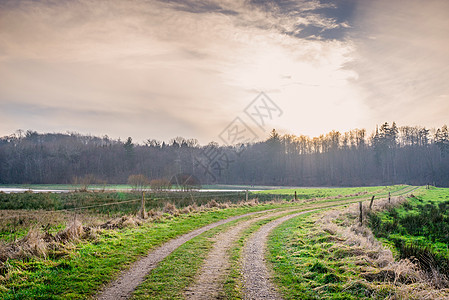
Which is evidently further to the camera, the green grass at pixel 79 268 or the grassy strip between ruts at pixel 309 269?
the grassy strip between ruts at pixel 309 269

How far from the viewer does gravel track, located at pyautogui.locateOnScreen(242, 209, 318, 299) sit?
5.68m

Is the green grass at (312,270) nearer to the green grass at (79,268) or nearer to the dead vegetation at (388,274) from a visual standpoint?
the dead vegetation at (388,274)

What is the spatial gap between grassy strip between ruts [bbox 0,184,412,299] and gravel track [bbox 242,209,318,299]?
11.2 ft

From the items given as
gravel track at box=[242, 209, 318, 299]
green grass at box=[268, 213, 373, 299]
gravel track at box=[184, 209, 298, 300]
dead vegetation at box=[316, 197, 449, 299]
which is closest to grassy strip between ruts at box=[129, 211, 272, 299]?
gravel track at box=[184, 209, 298, 300]

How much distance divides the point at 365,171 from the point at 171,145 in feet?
263

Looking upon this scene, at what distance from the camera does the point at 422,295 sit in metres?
5.44

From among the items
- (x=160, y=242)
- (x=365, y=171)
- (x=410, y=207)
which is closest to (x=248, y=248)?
(x=160, y=242)

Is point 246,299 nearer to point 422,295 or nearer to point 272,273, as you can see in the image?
point 272,273

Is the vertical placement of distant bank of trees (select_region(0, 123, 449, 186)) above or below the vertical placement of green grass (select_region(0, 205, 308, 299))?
above

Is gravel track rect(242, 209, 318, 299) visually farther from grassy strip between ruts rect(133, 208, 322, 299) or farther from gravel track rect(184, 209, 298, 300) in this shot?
grassy strip between ruts rect(133, 208, 322, 299)

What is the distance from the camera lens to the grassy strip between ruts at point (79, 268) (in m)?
5.67

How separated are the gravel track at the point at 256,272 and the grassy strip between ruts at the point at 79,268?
11.2 feet

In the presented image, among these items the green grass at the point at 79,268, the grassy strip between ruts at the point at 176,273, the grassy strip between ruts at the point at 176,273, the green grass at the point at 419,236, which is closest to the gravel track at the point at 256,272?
the grassy strip between ruts at the point at 176,273

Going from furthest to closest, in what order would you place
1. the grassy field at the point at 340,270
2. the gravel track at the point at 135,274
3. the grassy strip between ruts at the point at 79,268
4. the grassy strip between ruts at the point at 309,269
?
the grassy strip between ruts at the point at 309,269, the grassy field at the point at 340,270, the grassy strip between ruts at the point at 79,268, the gravel track at the point at 135,274
